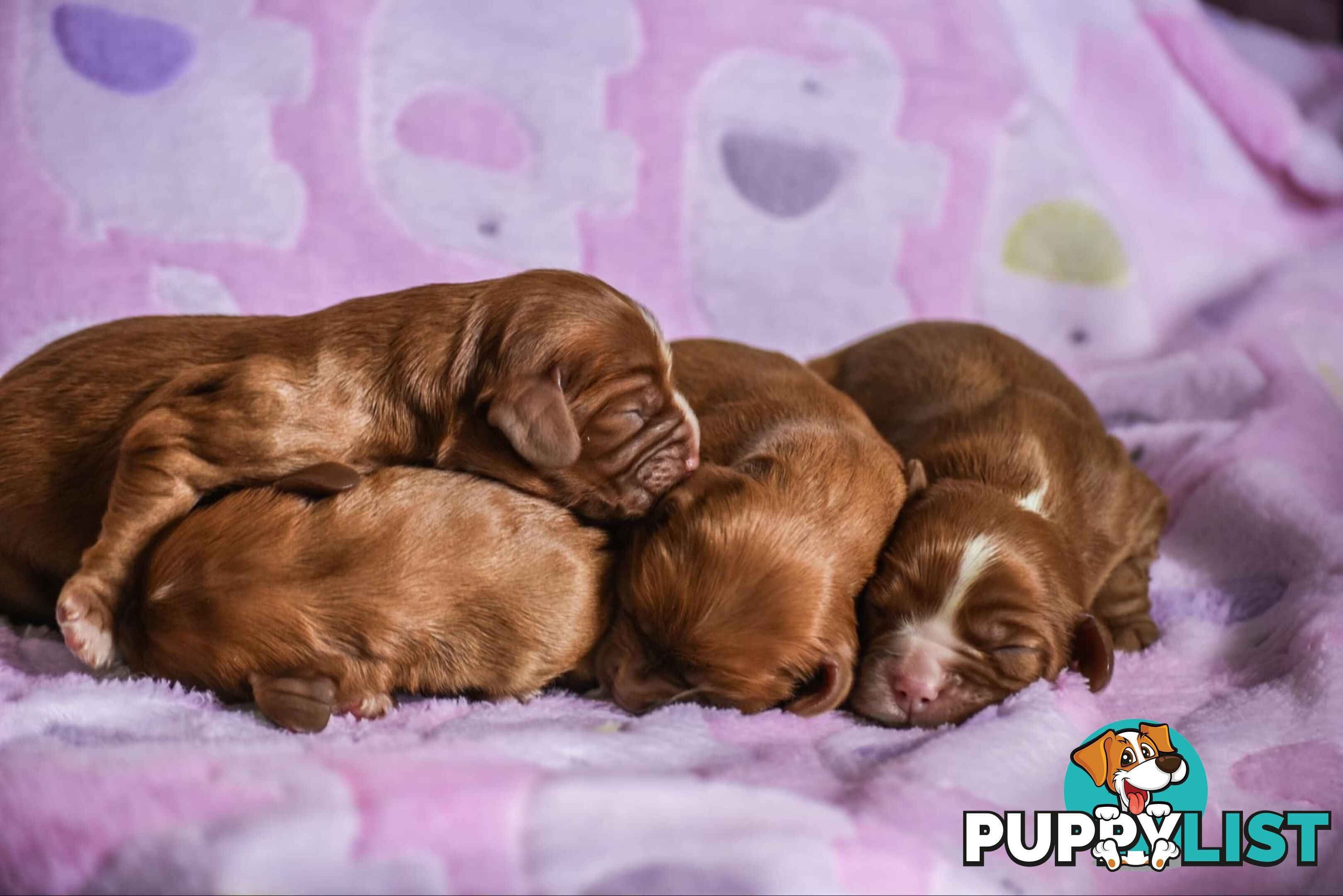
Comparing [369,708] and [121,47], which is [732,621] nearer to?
[369,708]

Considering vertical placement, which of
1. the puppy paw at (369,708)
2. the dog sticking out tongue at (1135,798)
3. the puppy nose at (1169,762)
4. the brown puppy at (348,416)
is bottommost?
the puppy nose at (1169,762)

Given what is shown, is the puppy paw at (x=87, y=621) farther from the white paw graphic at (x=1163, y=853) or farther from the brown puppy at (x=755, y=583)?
the white paw graphic at (x=1163, y=853)

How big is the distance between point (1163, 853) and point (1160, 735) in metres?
0.39

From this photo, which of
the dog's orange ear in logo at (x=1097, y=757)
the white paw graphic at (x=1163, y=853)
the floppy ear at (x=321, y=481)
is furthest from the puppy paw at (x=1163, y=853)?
the floppy ear at (x=321, y=481)

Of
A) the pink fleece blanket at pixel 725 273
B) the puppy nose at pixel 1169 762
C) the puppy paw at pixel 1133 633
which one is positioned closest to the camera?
the pink fleece blanket at pixel 725 273

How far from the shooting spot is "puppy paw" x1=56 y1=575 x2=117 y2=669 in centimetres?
255

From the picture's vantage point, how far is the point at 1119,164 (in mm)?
5887

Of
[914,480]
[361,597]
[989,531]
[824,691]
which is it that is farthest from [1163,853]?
[361,597]

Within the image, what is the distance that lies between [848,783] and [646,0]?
3777 mm

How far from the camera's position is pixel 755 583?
8.87 ft

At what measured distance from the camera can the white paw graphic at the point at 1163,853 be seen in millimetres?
2283

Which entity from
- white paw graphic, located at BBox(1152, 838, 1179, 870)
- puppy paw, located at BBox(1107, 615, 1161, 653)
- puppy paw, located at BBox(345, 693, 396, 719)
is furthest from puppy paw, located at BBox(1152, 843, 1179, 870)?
puppy paw, located at BBox(345, 693, 396, 719)

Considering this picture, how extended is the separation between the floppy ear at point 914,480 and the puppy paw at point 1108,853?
1057 millimetres

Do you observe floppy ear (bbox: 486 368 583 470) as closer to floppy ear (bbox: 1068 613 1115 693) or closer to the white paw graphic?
floppy ear (bbox: 1068 613 1115 693)
